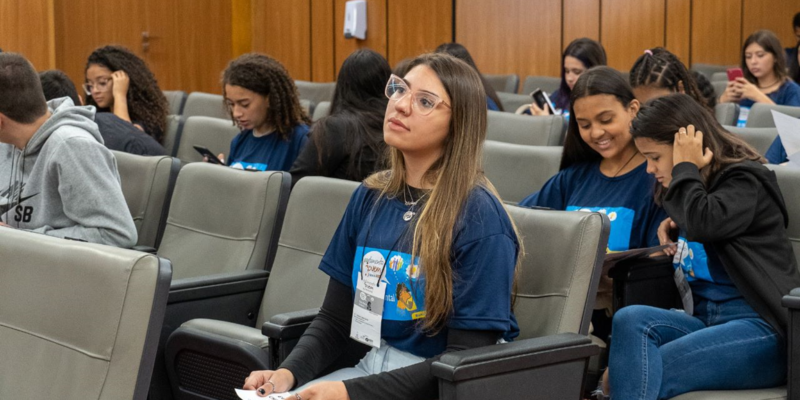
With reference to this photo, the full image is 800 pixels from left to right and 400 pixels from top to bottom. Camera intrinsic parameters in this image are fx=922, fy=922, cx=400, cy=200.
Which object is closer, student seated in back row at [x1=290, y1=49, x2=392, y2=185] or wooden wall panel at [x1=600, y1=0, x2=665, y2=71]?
student seated in back row at [x1=290, y1=49, x2=392, y2=185]

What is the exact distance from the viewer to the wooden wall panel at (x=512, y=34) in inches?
332

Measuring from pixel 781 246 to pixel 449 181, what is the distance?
0.96 metres

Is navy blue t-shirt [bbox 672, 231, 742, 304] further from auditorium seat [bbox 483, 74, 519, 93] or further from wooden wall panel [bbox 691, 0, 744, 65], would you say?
wooden wall panel [bbox 691, 0, 744, 65]

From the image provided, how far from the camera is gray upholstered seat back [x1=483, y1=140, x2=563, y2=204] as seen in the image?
3539 mm

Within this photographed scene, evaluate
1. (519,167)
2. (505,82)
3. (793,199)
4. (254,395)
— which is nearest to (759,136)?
(519,167)

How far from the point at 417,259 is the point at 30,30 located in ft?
24.3

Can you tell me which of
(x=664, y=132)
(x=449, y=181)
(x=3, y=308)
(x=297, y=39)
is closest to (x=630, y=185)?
(x=664, y=132)

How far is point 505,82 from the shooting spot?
26.5ft

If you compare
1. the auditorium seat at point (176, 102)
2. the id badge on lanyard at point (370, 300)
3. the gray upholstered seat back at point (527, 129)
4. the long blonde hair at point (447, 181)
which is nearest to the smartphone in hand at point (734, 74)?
the gray upholstered seat back at point (527, 129)

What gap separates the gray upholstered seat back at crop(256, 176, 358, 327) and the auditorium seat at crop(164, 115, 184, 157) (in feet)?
7.65

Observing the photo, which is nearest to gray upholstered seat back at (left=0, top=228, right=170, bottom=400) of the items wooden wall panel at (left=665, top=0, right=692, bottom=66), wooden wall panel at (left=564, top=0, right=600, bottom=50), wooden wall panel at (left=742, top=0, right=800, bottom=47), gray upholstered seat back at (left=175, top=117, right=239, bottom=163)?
gray upholstered seat back at (left=175, top=117, right=239, bottom=163)

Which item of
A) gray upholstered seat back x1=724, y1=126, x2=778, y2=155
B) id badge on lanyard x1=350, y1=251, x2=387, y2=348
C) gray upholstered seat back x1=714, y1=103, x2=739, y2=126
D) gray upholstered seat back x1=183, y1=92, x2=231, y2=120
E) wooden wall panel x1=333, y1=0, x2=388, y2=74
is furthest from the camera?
wooden wall panel x1=333, y1=0, x2=388, y2=74

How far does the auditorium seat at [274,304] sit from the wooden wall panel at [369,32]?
20.5 feet

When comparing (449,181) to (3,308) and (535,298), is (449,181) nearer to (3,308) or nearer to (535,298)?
(535,298)
